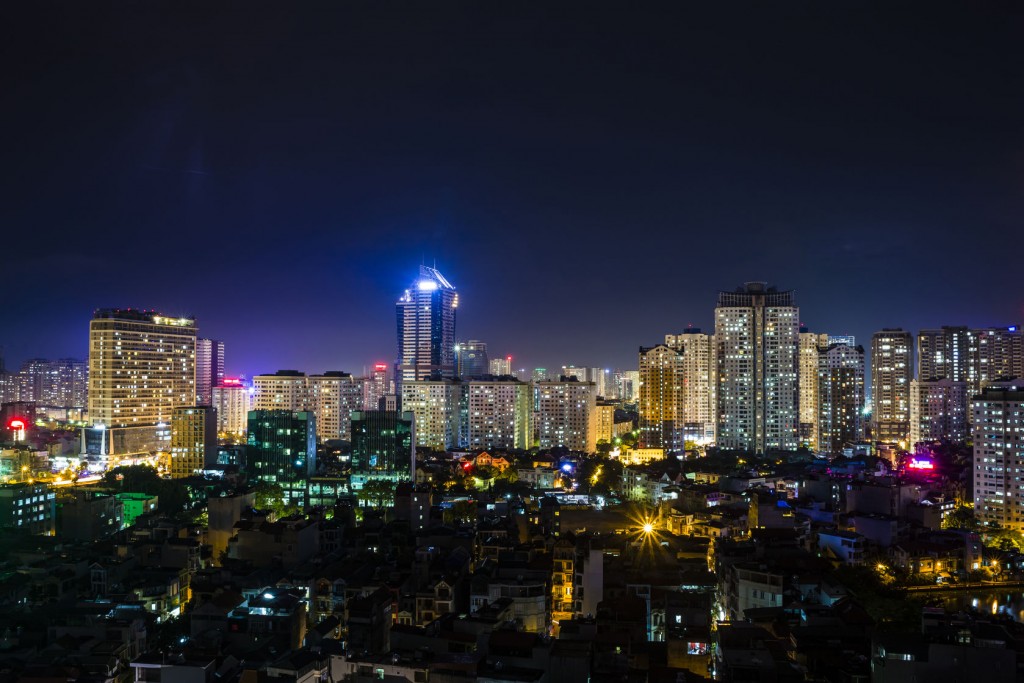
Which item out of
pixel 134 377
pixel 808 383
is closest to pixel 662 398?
pixel 808 383

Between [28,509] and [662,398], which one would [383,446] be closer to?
[28,509]

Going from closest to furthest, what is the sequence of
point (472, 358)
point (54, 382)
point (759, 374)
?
point (759, 374), point (54, 382), point (472, 358)

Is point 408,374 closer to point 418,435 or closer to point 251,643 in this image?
point 418,435

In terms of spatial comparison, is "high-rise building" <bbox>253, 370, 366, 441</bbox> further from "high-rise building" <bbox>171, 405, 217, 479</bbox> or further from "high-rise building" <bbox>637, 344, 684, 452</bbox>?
"high-rise building" <bbox>637, 344, 684, 452</bbox>

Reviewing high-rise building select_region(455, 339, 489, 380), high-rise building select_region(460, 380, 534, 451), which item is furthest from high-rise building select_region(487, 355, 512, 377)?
high-rise building select_region(460, 380, 534, 451)

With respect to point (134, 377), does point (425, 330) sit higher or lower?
higher
